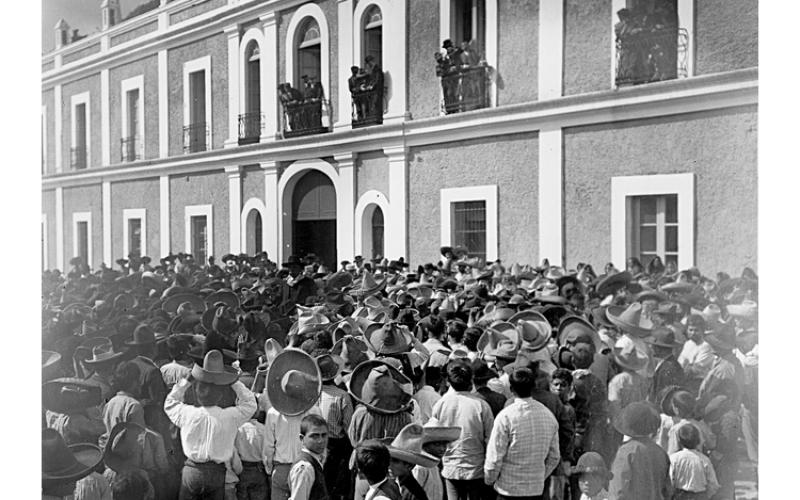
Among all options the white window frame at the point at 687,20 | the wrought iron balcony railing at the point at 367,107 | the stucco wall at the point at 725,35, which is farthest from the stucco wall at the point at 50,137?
the stucco wall at the point at 725,35

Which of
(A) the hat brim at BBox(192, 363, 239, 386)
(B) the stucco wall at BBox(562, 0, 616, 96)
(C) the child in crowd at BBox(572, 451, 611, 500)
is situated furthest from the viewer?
(B) the stucco wall at BBox(562, 0, 616, 96)

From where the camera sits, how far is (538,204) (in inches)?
264

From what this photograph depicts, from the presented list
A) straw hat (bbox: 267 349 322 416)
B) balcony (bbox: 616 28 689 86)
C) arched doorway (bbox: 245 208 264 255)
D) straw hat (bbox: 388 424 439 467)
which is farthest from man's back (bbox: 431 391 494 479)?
arched doorway (bbox: 245 208 264 255)

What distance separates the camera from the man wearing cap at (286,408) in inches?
191

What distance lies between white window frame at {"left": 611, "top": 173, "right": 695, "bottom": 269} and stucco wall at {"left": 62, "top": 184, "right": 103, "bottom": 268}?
4.31 m

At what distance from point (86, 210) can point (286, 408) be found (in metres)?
3.47

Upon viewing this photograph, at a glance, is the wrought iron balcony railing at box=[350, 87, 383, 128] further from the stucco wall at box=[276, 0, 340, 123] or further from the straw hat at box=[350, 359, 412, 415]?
the straw hat at box=[350, 359, 412, 415]

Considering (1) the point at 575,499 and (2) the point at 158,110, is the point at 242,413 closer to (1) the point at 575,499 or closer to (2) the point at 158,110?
(1) the point at 575,499

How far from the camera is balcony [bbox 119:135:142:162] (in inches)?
296

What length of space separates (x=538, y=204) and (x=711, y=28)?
72.1 inches

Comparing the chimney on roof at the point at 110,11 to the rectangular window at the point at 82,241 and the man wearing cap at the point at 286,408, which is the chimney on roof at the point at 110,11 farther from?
the man wearing cap at the point at 286,408
